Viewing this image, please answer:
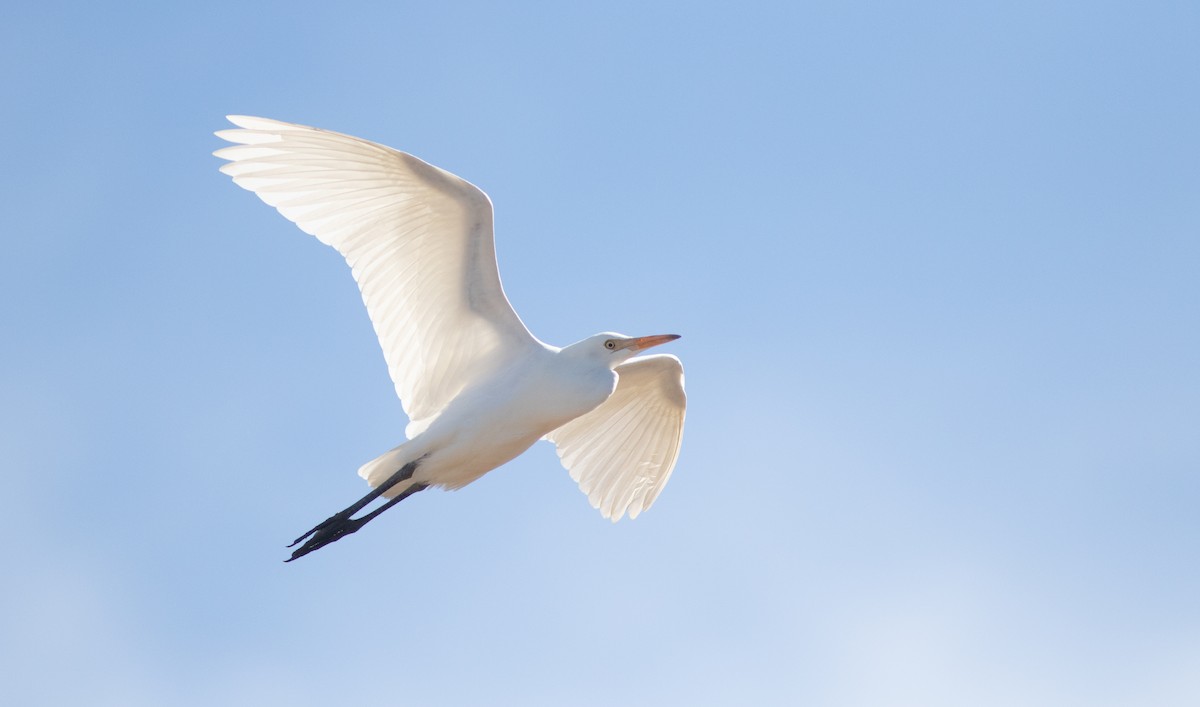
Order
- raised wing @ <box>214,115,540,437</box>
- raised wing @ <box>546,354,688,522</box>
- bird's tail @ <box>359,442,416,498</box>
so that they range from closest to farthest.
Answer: raised wing @ <box>214,115,540,437</box>, bird's tail @ <box>359,442,416,498</box>, raised wing @ <box>546,354,688,522</box>

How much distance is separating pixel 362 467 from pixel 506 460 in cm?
166

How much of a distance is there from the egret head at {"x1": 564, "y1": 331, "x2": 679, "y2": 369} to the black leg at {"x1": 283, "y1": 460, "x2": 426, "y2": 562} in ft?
7.65

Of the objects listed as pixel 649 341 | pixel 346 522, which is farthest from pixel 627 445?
pixel 346 522

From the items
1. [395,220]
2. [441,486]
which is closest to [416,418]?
[441,486]

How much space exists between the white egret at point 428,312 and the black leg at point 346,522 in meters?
0.02

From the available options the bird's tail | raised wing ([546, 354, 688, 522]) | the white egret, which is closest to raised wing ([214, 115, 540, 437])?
the white egret

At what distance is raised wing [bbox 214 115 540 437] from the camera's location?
1573 cm

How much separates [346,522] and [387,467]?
0.76 metres

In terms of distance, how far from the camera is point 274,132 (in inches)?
613

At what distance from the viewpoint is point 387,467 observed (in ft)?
53.2

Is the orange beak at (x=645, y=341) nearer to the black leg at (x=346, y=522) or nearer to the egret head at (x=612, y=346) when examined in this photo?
the egret head at (x=612, y=346)

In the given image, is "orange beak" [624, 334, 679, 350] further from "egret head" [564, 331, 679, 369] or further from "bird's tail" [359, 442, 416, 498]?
"bird's tail" [359, 442, 416, 498]

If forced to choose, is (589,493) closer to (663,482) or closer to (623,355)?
(663,482)

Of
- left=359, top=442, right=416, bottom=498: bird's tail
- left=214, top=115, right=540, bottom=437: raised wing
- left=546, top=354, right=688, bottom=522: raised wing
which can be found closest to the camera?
left=214, top=115, right=540, bottom=437: raised wing
